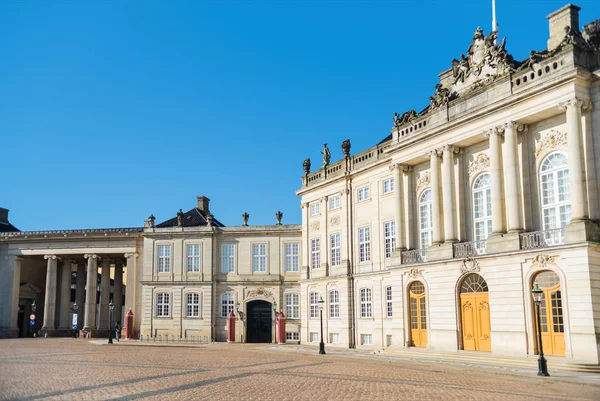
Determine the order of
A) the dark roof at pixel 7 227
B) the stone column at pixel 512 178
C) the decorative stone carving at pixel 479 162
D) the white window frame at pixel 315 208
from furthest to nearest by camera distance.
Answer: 1. the dark roof at pixel 7 227
2. the white window frame at pixel 315 208
3. the decorative stone carving at pixel 479 162
4. the stone column at pixel 512 178

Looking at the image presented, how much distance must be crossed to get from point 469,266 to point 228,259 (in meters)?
28.1

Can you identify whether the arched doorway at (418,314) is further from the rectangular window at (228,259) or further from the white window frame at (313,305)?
the rectangular window at (228,259)

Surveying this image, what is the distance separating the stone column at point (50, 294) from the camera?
202 ft

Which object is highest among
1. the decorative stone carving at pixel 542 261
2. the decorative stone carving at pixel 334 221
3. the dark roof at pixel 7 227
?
the dark roof at pixel 7 227

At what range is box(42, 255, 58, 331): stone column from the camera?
202 feet

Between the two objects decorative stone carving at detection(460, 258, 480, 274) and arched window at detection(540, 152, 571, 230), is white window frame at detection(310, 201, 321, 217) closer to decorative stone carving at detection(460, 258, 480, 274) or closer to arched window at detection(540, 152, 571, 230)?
decorative stone carving at detection(460, 258, 480, 274)

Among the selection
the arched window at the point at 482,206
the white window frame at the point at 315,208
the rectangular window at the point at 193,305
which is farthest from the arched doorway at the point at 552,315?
the rectangular window at the point at 193,305

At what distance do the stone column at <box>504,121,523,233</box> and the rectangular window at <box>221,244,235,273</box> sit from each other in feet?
98.7

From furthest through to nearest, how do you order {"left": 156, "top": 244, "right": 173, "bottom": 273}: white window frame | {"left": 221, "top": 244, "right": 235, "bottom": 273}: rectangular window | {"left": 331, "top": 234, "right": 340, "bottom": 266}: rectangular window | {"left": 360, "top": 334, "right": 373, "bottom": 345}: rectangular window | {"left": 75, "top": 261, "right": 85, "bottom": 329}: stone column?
1. {"left": 75, "top": 261, "right": 85, "bottom": 329}: stone column
2. {"left": 156, "top": 244, "right": 173, "bottom": 273}: white window frame
3. {"left": 221, "top": 244, "right": 235, "bottom": 273}: rectangular window
4. {"left": 331, "top": 234, "right": 340, "bottom": 266}: rectangular window
5. {"left": 360, "top": 334, "right": 373, "bottom": 345}: rectangular window

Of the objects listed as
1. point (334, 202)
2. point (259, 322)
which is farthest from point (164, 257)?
point (334, 202)

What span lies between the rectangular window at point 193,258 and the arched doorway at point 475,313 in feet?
95.6

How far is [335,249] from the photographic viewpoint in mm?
44562

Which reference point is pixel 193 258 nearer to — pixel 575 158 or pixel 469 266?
pixel 469 266

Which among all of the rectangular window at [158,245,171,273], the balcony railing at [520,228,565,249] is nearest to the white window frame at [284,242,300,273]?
the rectangular window at [158,245,171,273]
